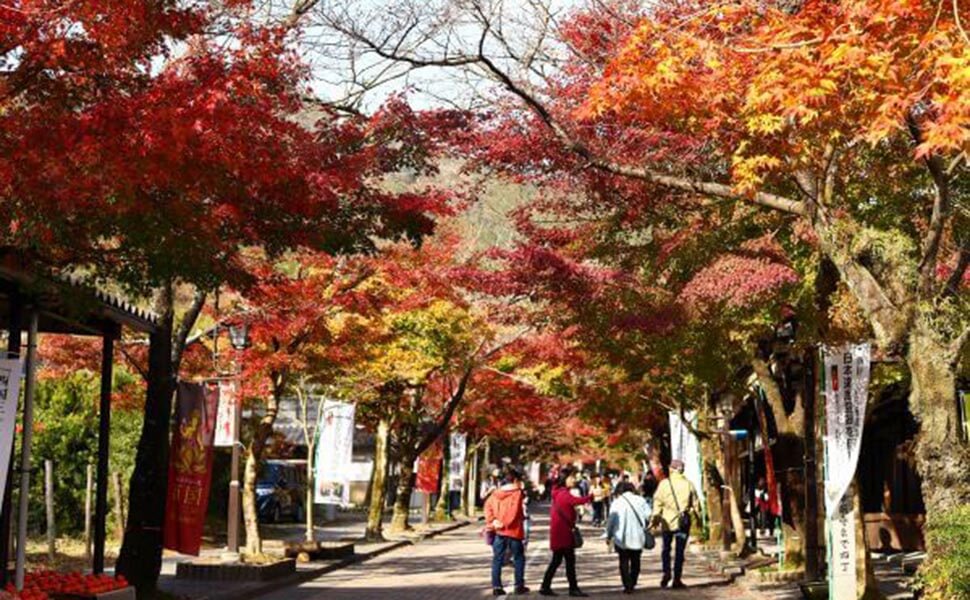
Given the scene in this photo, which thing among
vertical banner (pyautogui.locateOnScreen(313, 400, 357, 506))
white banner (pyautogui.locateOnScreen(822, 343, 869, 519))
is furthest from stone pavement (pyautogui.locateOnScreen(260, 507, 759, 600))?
white banner (pyautogui.locateOnScreen(822, 343, 869, 519))

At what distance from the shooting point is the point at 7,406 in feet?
41.4

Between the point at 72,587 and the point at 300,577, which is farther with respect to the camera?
the point at 300,577

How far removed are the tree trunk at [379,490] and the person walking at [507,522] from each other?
16.9 m

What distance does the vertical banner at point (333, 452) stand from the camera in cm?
3478

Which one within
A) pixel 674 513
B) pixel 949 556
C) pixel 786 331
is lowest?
pixel 949 556

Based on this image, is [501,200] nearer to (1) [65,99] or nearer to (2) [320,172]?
(2) [320,172]

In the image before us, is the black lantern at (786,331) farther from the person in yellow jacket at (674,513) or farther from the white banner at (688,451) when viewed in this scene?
the white banner at (688,451)

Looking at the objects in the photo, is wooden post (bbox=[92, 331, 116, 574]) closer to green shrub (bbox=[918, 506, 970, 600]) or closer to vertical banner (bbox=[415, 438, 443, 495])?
green shrub (bbox=[918, 506, 970, 600])

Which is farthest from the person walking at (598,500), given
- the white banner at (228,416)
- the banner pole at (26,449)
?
the banner pole at (26,449)

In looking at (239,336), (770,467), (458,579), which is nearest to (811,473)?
(458,579)

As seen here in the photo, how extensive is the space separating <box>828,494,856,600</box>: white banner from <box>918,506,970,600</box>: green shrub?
154 inches

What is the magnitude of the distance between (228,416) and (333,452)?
376 inches

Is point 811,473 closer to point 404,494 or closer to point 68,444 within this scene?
point 68,444

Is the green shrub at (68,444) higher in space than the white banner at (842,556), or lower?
higher
